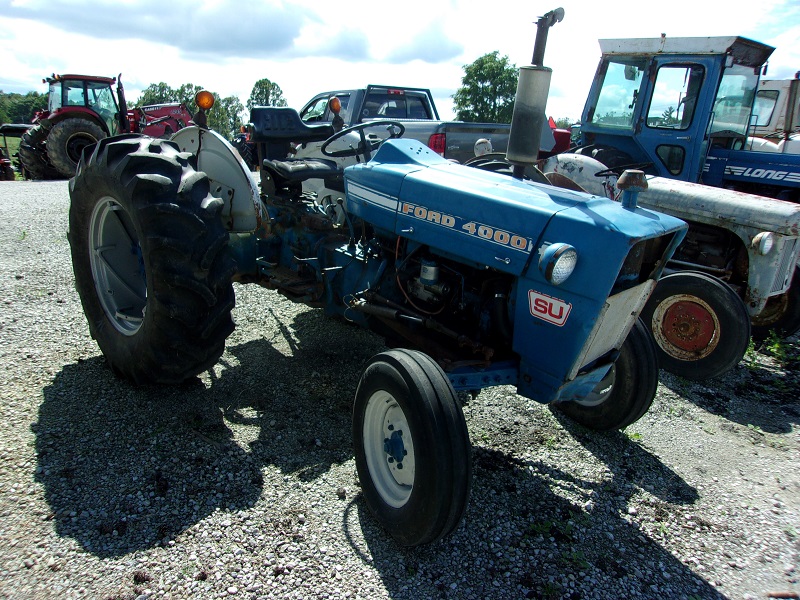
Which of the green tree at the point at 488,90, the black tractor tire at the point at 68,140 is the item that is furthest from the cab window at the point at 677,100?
the green tree at the point at 488,90

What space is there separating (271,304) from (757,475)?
3778 millimetres

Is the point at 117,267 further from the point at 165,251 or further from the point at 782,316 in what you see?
the point at 782,316

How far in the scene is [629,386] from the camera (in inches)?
118

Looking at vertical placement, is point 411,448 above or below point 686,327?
below

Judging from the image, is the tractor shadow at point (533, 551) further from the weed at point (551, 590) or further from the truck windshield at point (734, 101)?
the truck windshield at point (734, 101)

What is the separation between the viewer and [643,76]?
5.84 m

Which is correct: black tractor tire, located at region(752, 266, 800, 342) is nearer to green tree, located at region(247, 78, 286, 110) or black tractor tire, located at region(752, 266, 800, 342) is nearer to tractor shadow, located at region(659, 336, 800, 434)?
tractor shadow, located at region(659, 336, 800, 434)

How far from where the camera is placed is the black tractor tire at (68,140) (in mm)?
12391

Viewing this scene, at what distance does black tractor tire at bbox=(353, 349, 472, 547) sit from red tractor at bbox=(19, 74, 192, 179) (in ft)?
42.4

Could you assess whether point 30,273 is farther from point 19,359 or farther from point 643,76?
point 643,76

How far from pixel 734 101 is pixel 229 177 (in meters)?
5.49

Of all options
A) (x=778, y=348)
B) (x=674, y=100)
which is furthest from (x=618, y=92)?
(x=778, y=348)

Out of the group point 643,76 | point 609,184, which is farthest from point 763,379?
point 643,76

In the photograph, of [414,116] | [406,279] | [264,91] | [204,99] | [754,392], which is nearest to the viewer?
[406,279]
